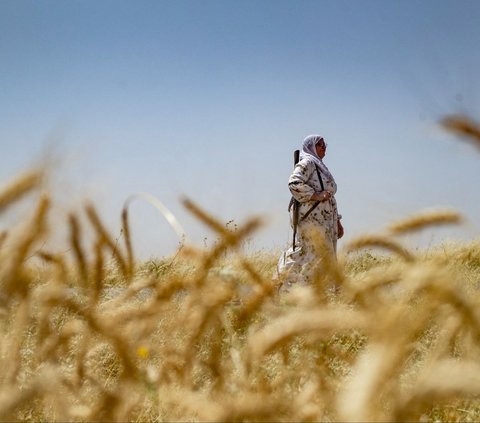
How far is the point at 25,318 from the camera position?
981 mm

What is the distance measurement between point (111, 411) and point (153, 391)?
154mm

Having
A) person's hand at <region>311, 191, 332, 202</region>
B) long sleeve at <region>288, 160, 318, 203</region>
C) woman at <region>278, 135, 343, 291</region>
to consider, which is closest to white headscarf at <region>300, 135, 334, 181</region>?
woman at <region>278, 135, 343, 291</region>

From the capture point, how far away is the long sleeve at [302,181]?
4879mm

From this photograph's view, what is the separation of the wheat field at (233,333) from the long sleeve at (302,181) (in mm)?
3394

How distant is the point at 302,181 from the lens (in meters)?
4.93

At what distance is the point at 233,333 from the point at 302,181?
12.6ft

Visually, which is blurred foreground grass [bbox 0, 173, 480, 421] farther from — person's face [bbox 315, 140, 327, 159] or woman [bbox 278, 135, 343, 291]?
person's face [bbox 315, 140, 327, 159]

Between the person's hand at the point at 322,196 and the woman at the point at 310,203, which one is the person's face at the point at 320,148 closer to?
the woman at the point at 310,203

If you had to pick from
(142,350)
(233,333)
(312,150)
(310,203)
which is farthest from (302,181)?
(142,350)

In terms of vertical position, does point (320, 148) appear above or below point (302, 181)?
above

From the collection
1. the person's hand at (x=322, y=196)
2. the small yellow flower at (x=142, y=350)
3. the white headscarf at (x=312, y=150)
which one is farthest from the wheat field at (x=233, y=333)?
the white headscarf at (x=312, y=150)

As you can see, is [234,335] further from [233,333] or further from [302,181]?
[302,181]

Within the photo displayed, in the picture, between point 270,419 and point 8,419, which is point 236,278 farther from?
point 8,419

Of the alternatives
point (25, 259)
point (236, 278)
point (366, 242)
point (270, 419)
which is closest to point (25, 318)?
point (25, 259)
